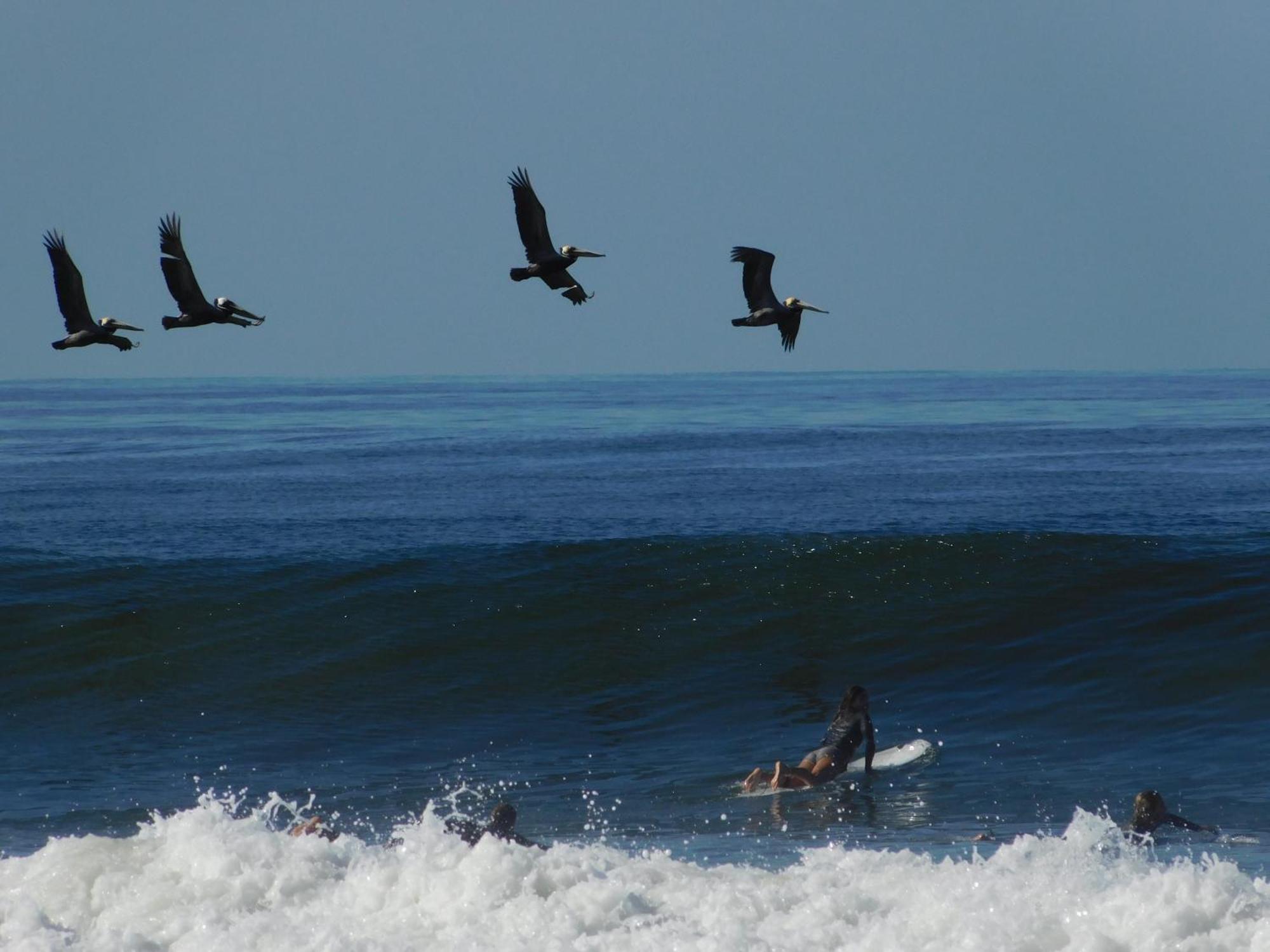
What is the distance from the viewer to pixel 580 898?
36.9 feet

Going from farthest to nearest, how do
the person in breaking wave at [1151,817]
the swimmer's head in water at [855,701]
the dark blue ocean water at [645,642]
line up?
the swimmer's head in water at [855,701], the dark blue ocean water at [645,642], the person in breaking wave at [1151,817]

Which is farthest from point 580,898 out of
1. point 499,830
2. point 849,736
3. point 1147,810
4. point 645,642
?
point 645,642

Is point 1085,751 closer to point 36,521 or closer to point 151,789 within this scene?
point 151,789

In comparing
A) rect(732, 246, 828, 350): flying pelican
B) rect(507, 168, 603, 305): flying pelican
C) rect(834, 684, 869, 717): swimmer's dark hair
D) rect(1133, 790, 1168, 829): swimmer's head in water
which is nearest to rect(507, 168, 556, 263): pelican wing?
rect(507, 168, 603, 305): flying pelican

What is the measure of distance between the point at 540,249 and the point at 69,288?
4.97 meters

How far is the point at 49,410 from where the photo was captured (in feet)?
253

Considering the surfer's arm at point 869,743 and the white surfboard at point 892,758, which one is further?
the surfer's arm at point 869,743

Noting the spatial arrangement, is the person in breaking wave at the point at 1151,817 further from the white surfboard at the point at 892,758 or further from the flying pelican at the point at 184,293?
the flying pelican at the point at 184,293

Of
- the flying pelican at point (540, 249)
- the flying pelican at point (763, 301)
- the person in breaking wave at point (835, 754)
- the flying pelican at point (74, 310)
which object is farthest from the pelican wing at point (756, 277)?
the flying pelican at point (74, 310)

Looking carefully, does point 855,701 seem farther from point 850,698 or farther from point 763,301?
point 763,301

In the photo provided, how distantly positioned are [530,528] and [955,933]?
63.8 feet

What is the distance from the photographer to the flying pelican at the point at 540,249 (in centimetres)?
1698

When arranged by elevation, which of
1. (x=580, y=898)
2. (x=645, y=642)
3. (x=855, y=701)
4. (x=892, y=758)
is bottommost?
(x=892, y=758)

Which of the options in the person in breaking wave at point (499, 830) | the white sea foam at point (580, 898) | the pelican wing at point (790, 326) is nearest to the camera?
the white sea foam at point (580, 898)
